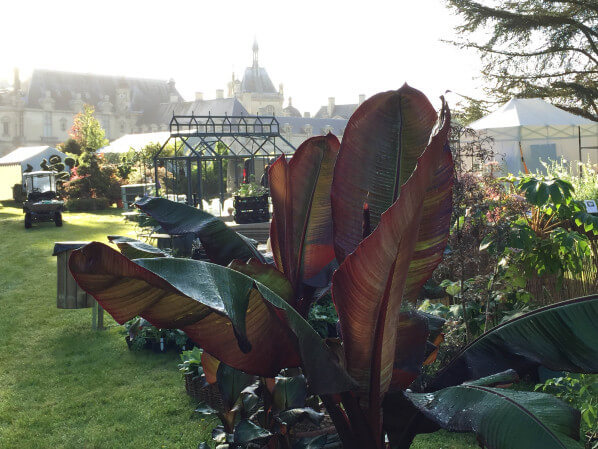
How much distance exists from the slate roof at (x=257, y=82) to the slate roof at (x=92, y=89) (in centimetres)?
1311

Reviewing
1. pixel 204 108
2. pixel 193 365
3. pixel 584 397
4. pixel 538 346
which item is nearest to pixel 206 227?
pixel 538 346

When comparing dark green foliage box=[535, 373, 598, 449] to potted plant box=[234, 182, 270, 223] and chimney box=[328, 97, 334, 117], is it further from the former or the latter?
chimney box=[328, 97, 334, 117]

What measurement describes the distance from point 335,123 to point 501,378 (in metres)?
63.7

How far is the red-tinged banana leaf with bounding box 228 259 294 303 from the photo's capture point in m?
2.29

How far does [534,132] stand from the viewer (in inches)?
752

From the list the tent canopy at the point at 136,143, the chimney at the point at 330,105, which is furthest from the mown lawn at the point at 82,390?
the chimney at the point at 330,105

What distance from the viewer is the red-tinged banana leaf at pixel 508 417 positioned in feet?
5.39

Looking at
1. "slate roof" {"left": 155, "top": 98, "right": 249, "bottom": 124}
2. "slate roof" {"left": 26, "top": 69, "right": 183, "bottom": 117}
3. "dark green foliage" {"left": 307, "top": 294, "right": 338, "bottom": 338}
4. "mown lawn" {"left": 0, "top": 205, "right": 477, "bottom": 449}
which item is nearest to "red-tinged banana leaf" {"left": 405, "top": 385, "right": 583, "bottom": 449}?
"mown lawn" {"left": 0, "top": 205, "right": 477, "bottom": 449}

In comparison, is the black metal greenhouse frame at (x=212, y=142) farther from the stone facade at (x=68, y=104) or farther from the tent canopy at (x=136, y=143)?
the stone facade at (x=68, y=104)

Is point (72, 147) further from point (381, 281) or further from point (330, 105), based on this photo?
point (330, 105)

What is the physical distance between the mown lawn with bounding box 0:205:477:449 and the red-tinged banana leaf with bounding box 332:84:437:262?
2.56 m

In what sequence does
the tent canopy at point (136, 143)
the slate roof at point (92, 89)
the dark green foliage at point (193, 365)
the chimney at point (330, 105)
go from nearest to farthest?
the dark green foliage at point (193, 365)
the tent canopy at point (136, 143)
the slate roof at point (92, 89)
the chimney at point (330, 105)

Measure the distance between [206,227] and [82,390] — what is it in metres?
3.77

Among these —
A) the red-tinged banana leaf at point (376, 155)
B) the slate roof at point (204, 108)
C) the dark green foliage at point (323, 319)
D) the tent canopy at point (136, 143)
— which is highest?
the slate roof at point (204, 108)
